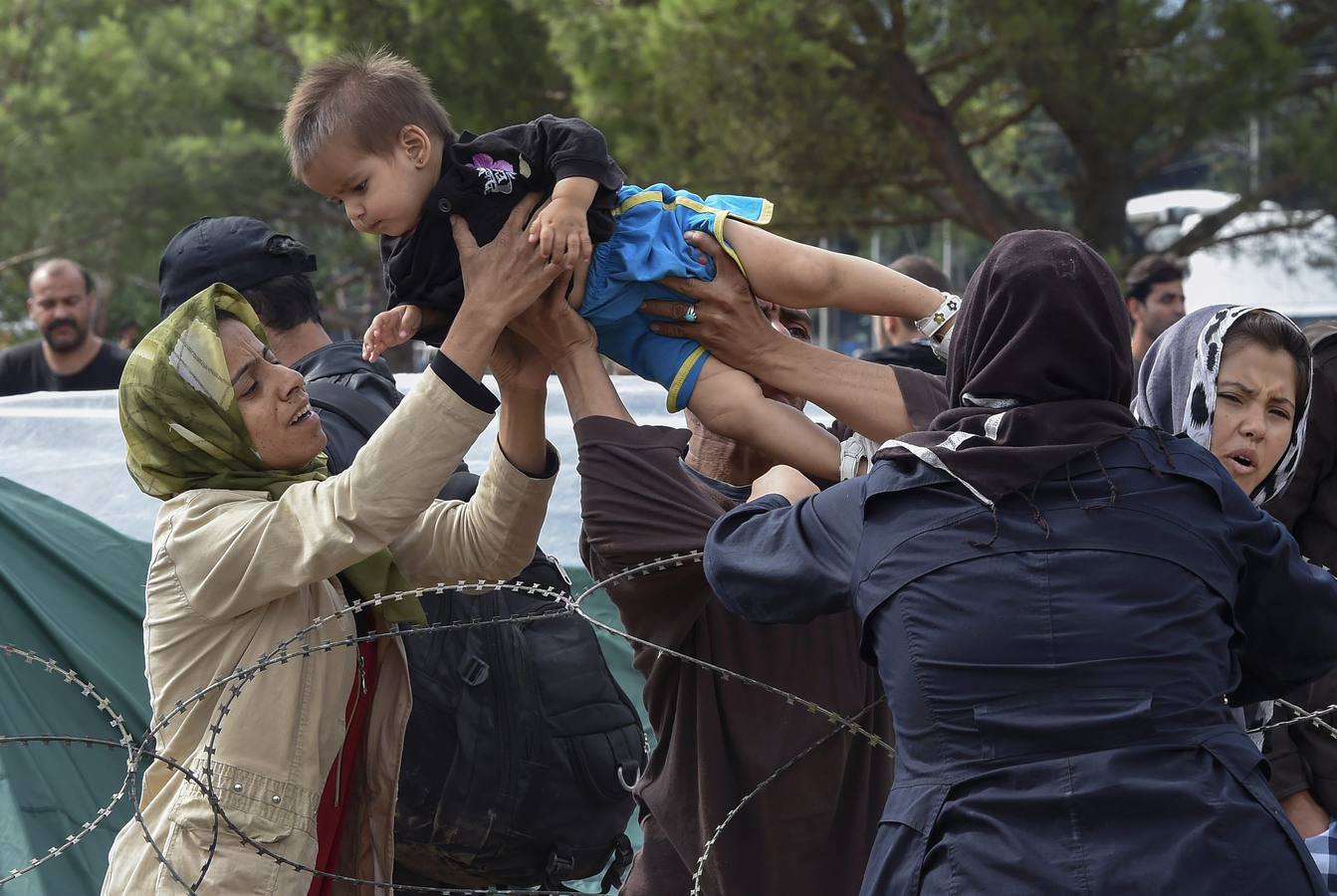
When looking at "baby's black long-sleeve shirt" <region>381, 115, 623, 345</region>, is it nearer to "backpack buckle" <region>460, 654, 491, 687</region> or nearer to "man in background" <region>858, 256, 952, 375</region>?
"backpack buckle" <region>460, 654, 491, 687</region>

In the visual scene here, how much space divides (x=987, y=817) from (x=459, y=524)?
1345mm

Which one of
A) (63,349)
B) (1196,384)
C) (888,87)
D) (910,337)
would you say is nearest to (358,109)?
(1196,384)

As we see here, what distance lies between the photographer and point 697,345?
117 inches

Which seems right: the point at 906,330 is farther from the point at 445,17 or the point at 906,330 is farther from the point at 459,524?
the point at 445,17

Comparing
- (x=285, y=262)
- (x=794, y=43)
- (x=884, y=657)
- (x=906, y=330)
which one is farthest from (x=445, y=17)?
(x=884, y=657)

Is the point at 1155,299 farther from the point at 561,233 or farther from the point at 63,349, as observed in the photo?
the point at 63,349

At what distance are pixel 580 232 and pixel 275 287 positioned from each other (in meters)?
1.13

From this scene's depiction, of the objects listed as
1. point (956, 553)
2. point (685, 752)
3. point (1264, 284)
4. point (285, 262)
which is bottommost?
point (1264, 284)

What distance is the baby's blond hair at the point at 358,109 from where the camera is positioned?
10.0 ft

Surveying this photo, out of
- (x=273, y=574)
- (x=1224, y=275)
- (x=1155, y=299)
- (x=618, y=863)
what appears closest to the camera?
(x=273, y=574)

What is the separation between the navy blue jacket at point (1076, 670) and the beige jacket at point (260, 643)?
2.59ft

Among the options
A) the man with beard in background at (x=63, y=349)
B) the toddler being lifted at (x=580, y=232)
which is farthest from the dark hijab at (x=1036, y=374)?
the man with beard in background at (x=63, y=349)

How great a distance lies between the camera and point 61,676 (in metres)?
4.02

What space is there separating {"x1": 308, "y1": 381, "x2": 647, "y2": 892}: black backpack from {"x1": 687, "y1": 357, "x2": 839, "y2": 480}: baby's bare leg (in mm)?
507
